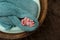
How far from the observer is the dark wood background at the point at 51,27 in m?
1.25

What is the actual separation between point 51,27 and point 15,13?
0.42m

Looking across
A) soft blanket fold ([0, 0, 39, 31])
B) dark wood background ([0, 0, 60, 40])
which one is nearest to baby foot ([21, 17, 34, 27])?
soft blanket fold ([0, 0, 39, 31])

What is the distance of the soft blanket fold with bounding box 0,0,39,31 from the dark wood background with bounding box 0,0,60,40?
280 millimetres

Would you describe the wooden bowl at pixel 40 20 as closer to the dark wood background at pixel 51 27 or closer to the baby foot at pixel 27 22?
the baby foot at pixel 27 22

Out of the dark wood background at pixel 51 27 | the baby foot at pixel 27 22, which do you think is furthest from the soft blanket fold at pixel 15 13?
the dark wood background at pixel 51 27

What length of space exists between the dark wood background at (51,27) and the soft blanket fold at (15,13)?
280 mm

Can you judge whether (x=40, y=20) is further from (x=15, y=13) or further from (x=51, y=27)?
(x=51, y=27)

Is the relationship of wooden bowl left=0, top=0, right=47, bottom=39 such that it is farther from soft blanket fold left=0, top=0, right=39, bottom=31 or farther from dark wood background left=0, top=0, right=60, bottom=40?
dark wood background left=0, top=0, right=60, bottom=40

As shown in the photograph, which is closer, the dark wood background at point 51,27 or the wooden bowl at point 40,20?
the wooden bowl at point 40,20

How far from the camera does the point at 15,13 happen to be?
3.21ft

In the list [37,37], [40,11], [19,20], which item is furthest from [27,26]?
[37,37]

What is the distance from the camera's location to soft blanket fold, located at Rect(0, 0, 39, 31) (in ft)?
3.14

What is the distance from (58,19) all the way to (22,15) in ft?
1.50

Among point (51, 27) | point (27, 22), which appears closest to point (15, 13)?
point (27, 22)
